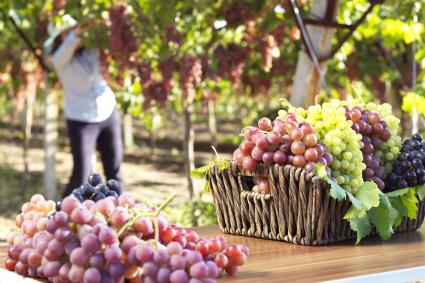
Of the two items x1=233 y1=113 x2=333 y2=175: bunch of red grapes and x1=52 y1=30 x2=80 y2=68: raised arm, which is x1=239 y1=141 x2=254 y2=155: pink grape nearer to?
x1=233 y1=113 x2=333 y2=175: bunch of red grapes

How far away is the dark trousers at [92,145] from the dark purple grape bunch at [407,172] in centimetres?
355

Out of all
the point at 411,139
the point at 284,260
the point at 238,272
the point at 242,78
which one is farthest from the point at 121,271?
the point at 242,78

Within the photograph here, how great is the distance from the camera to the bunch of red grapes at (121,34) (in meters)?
5.28

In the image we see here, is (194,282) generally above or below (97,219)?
below

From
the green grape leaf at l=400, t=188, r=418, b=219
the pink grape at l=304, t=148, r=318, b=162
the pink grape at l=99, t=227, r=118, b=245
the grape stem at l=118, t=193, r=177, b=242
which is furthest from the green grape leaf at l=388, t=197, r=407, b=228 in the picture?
the pink grape at l=99, t=227, r=118, b=245

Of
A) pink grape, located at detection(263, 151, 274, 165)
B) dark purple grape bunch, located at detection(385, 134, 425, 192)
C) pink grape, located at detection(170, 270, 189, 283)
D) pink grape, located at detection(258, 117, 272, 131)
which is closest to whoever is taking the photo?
pink grape, located at detection(170, 270, 189, 283)

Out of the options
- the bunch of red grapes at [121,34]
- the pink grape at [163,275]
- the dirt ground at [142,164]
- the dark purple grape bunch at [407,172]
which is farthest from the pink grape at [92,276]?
the dirt ground at [142,164]

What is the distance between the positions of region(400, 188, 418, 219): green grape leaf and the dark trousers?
12.1 ft

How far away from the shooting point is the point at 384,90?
10.1 m

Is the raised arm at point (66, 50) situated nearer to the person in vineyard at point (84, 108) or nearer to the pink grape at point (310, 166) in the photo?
the person in vineyard at point (84, 108)

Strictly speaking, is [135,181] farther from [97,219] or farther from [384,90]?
[97,219]

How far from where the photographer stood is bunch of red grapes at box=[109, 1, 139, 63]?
528 centimetres

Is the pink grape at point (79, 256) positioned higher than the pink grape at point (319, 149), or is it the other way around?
the pink grape at point (319, 149)

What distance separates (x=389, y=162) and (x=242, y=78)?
6.61 metres
